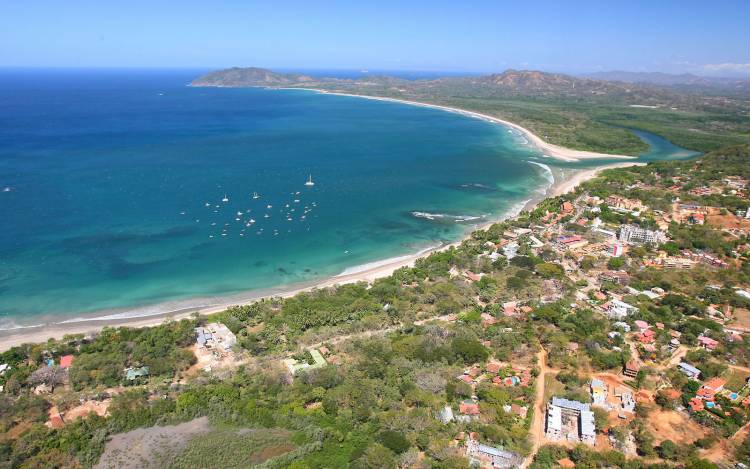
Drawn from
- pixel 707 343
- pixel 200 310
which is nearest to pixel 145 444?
pixel 200 310

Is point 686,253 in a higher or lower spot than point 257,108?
lower

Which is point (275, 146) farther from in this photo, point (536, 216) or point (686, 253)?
point (686, 253)

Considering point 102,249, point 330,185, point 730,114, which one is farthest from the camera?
point 730,114

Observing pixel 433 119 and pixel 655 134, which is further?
pixel 433 119

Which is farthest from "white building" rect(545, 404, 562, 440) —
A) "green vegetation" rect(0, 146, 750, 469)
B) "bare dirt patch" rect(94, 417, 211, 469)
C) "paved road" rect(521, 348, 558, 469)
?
"bare dirt patch" rect(94, 417, 211, 469)

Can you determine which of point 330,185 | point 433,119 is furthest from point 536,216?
point 433,119
